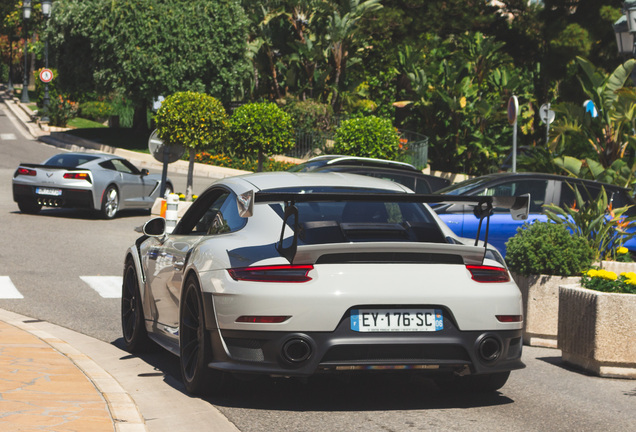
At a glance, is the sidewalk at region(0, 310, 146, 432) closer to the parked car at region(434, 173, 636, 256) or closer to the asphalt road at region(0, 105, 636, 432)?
the asphalt road at region(0, 105, 636, 432)

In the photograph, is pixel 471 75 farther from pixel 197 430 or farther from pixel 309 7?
pixel 197 430

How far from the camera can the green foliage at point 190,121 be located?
2312 cm

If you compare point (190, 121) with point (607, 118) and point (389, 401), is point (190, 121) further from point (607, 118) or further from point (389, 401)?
point (389, 401)

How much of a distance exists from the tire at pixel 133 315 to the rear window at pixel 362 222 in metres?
2.02

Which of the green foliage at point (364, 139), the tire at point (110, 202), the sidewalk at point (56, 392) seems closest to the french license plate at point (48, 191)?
the tire at point (110, 202)

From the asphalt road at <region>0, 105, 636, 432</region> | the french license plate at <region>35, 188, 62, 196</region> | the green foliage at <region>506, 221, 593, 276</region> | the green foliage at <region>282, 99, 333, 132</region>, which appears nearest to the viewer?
the asphalt road at <region>0, 105, 636, 432</region>

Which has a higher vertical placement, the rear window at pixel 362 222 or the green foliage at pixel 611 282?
the rear window at pixel 362 222

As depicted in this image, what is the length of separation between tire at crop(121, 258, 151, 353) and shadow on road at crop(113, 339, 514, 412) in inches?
27.8

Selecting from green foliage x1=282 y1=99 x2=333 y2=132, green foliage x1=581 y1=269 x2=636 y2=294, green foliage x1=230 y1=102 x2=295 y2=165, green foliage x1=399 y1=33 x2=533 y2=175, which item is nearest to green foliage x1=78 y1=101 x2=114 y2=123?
green foliage x1=282 y1=99 x2=333 y2=132

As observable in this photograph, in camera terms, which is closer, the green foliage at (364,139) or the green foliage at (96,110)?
the green foliage at (364,139)

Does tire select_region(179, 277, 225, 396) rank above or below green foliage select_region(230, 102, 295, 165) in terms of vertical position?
below

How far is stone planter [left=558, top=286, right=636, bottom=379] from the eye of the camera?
7727 mm

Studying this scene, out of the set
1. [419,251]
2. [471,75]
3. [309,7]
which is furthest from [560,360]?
[309,7]

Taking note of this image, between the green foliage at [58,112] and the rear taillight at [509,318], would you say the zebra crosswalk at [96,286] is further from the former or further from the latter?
the green foliage at [58,112]
